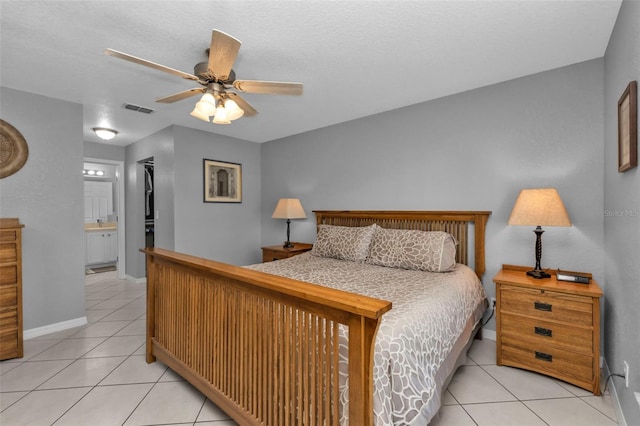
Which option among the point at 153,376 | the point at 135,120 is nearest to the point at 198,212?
the point at 135,120

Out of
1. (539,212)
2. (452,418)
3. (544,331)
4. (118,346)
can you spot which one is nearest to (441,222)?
(539,212)

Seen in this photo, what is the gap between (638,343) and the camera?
1.42 metres

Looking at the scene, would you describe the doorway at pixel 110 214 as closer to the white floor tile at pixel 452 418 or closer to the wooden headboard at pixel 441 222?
the wooden headboard at pixel 441 222

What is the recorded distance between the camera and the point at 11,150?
2.77 metres

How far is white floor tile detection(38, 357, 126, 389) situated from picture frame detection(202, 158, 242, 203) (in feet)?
7.63

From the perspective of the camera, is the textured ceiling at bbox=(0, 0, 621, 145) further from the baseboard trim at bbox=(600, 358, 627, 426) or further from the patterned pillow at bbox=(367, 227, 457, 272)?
the baseboard trim at bbox=(600, 358, 627, 426)

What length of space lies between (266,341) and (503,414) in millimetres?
1540

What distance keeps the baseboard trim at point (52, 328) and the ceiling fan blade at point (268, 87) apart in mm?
3146

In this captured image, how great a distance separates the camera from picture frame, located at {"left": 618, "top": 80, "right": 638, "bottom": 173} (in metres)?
1.47

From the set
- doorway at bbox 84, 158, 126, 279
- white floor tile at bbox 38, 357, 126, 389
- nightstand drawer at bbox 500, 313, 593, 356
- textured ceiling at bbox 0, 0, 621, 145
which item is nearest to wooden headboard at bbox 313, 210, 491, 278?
nightstand drawer at bbox 500, 313, 593, 356

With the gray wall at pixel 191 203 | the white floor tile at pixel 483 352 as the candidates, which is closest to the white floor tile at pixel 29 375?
the gray wall at pixel 191 203

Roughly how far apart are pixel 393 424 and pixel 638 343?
1.28 meters

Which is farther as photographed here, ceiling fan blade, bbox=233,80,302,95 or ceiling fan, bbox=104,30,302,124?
ceiling fan blade, bbox=233,80,302,95

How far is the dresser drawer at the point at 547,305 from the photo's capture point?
6.48 feet
